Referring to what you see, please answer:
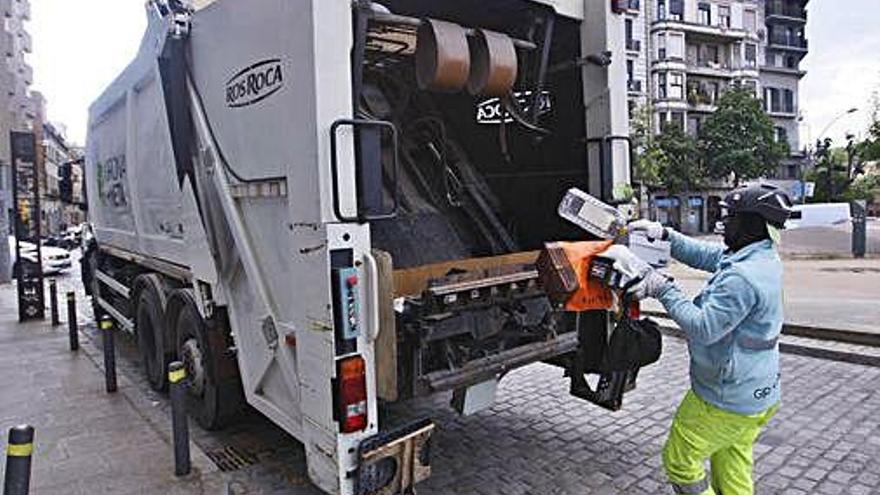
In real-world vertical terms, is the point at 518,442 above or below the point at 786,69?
below

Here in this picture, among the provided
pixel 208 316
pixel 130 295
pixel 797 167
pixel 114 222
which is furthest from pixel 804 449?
pixel 797 167

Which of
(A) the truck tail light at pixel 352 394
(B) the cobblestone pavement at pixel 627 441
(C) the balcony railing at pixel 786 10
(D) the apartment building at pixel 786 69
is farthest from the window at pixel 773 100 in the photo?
(A) the truck tail light at pixel 352 394

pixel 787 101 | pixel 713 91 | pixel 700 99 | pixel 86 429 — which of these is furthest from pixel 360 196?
pixel 787 101

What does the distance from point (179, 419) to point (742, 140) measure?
39.3 m

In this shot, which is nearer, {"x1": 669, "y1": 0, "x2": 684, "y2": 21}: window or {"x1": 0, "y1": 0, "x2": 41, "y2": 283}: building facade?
{"x1": 0, "y1": 0, "x2": 41, "y2": 283}: building facade

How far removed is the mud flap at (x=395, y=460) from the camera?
2844mm

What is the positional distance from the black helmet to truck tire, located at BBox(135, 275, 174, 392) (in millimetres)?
4062

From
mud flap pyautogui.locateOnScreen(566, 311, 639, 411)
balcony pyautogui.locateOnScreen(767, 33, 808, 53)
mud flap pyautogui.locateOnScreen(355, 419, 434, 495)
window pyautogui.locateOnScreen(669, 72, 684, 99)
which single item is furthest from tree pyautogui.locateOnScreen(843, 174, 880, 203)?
mud flap pyautogui.locateOnScreen(355, 419, 434, 495)

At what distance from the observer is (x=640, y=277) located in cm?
269

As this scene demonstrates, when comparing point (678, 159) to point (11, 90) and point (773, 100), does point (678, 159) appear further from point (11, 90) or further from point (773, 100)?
point (11, 90)

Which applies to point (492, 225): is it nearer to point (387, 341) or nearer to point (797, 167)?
point (387, 341)

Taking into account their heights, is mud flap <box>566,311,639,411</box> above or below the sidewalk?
above

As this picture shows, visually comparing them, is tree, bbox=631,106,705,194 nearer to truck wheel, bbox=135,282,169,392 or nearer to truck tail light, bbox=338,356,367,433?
truck wheel, bbox=135,282,169,392

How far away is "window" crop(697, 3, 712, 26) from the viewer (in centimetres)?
4300
